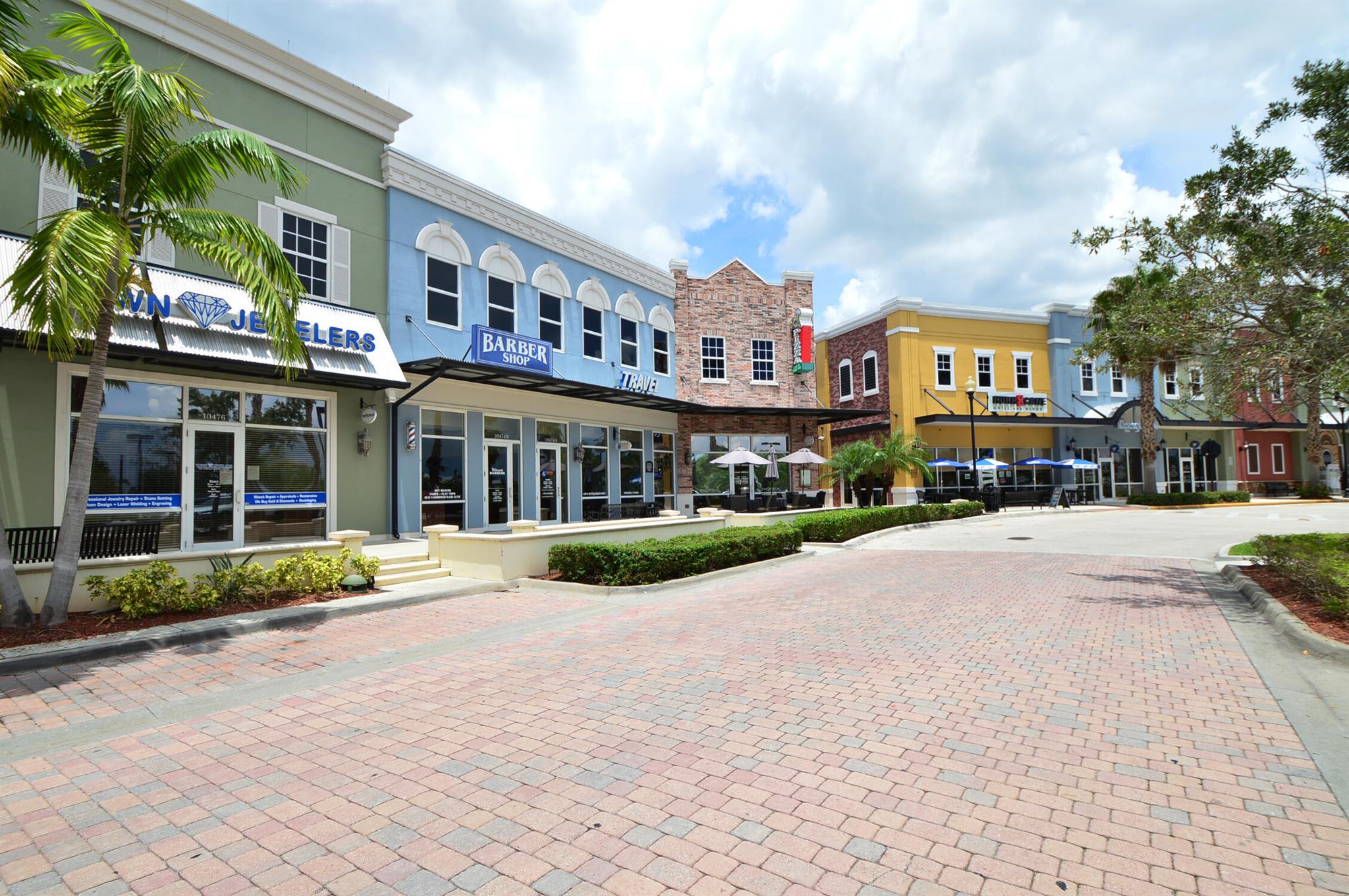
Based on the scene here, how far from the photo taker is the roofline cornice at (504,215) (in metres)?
16.2

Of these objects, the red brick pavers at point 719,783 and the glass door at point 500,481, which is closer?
the red brick pavers at point 719,783

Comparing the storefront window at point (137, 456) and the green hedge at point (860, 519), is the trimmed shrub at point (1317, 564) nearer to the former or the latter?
the green hedge at point (860, 519)

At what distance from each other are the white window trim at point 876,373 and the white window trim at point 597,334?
58.7 feet

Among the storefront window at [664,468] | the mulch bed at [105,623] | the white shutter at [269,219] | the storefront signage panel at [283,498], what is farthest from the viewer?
the storefront window at [664,468]

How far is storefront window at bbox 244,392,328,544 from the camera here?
13.2 metres

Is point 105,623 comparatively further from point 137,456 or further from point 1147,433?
point 1147,433

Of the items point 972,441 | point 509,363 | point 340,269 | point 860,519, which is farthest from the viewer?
point 972,441

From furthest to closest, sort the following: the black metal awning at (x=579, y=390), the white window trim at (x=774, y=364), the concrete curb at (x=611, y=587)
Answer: the white window trim at (x=774, y=364) → the black metal awning at (x=579, y=390) → the concrete curb at (x=611, y=587)

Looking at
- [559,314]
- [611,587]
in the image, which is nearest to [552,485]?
[559,314]

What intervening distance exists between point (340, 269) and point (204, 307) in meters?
3.42

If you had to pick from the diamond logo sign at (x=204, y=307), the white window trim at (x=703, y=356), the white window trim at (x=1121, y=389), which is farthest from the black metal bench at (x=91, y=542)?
the white window trim at (x=1121, y=389)

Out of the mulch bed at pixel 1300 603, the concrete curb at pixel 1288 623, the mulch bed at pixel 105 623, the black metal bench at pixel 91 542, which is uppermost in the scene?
the black metal bench at pixel 91 542

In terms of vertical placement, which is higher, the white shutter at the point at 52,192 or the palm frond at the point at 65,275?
the white shutter at the point at 52,192

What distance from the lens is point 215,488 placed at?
12.7 metres
